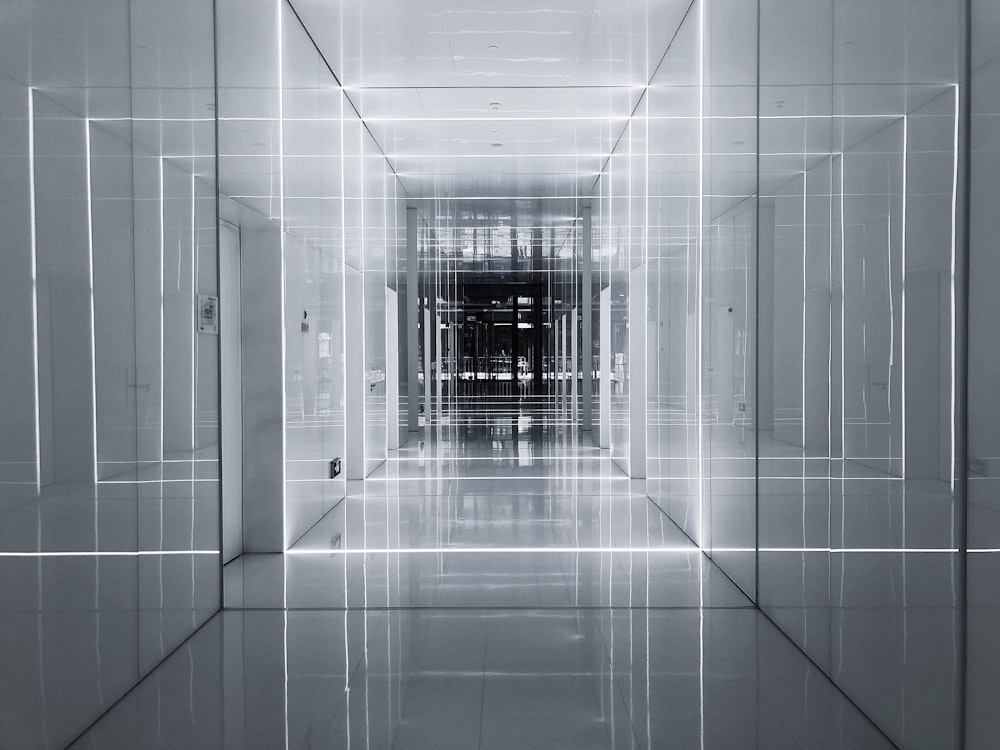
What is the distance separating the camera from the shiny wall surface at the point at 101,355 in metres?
3.66

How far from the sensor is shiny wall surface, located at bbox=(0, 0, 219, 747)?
12.0ft

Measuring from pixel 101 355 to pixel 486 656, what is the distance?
8.96ft

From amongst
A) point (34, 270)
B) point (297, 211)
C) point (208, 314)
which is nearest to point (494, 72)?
point (297, 211)

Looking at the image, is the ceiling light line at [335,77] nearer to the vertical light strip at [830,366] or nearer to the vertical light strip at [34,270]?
the vertical light strip at [34,270]

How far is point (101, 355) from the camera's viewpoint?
445 centimetres

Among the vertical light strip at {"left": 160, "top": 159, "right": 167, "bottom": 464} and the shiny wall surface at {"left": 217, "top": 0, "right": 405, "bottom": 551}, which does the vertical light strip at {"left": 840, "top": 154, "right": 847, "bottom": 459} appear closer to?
the vertical light strip at {"left": 160, "top": 159, "right": 167, "bottom": 464}

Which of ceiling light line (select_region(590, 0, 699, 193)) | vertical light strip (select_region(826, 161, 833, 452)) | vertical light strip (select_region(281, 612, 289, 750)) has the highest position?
ceiling light line (select_region(590, 0, 699, 193))

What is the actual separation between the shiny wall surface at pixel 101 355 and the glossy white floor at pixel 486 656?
43 cm

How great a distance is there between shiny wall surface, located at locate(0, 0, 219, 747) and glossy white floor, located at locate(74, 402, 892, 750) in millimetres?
433

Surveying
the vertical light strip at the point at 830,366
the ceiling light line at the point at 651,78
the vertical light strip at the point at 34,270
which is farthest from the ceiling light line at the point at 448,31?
the vertical light strip at the point at 34,270

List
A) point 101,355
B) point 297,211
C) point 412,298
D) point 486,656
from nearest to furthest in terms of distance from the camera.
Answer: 1. point 101,355
2. point 486,656
3. point 297,211
4. point 412,298

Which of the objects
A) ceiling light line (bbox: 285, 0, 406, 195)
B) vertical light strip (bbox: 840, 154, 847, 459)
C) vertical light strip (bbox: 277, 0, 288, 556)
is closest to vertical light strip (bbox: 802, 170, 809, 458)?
vertical light strip (bbox: 840, 154, 847, 459)

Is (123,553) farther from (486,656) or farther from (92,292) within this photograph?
(486,656)

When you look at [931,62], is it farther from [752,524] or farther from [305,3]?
[305,3]
